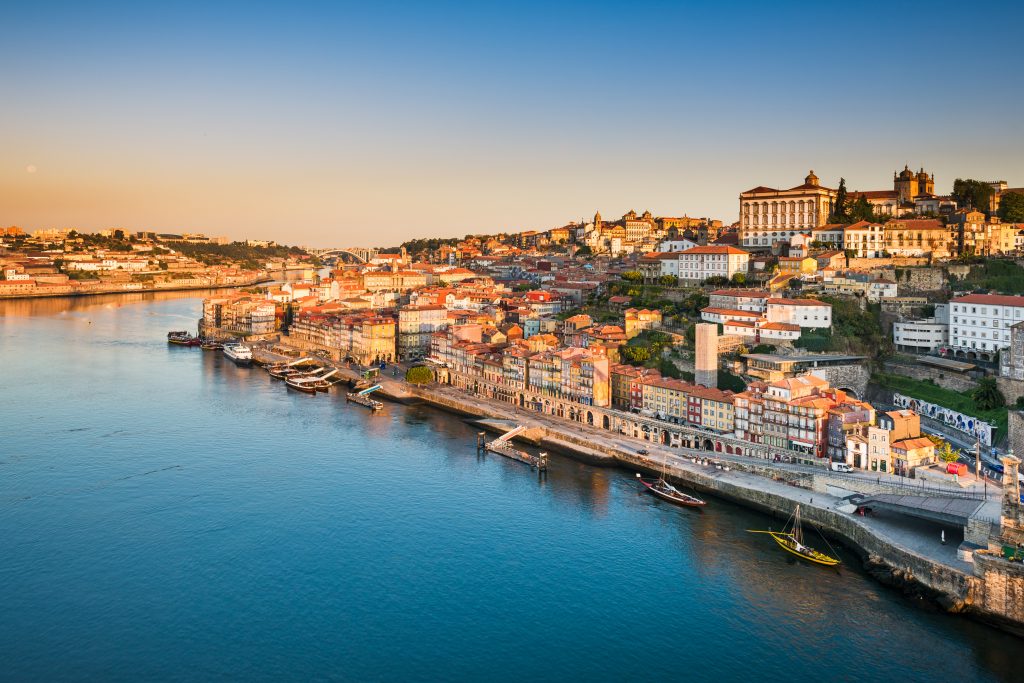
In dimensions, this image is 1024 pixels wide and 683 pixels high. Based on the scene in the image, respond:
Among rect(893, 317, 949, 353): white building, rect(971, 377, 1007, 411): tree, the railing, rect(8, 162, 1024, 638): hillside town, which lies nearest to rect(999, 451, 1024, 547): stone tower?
rect(8, 162, 1024, 638): hillside town

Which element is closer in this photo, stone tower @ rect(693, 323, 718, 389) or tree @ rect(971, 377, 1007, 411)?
tree @ rect(971, 377, 1007, 411)

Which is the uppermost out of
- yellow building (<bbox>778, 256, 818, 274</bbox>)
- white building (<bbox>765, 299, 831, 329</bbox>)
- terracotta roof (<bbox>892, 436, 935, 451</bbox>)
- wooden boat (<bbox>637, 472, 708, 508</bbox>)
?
yellow building (<bbox>778, 256, 818, 274</bbox>)

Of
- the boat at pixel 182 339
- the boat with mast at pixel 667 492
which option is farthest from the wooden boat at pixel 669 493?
the boat at pixel 182 339

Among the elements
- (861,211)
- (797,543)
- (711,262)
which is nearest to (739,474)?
(797,543)

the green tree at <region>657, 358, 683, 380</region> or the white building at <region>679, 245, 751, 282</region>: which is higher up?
the white building at <region>679, 245, 751, 282</region>

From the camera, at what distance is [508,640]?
10633 millimetres

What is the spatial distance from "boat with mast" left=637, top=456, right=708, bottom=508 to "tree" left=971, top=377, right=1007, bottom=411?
666cm

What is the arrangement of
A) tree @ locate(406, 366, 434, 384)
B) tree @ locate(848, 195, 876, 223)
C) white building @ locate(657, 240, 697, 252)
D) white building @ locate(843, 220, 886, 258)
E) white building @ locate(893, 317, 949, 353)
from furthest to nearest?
white building @ locate(657, 240, 697, 252) < tree @ locate(848, 195, 876, 223) < white building @ locate(843, 220, 886, 258) < tree @ locate(406, 366, 434, 384) < white building @ locate(893, 317, 949, 353)

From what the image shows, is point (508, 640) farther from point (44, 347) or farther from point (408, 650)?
point (44, 347)

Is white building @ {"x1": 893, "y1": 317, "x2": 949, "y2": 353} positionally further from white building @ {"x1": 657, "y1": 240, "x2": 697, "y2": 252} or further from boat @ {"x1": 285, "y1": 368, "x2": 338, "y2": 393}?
boat @ {"x1": 285, "y1": 368, "x2": 338, "y2": 393}

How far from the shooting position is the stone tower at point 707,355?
20250mm

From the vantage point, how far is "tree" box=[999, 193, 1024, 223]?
28794 millimetres

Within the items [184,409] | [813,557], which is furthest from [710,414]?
[184,409]

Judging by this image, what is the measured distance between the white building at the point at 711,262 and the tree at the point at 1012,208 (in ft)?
30.8
